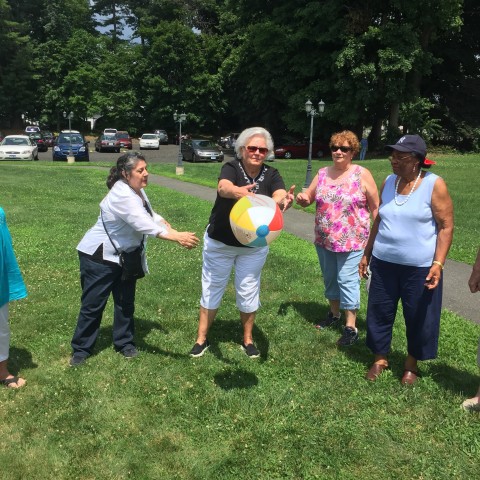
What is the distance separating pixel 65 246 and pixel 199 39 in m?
48.0

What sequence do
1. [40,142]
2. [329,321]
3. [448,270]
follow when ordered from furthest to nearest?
[40,142] → [448,270] → [329,321]

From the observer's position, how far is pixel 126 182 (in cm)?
375

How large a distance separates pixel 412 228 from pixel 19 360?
11.2 feet

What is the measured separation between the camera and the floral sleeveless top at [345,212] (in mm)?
4301

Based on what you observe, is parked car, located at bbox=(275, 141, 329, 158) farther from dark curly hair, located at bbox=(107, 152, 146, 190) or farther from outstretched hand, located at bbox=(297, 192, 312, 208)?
dark curly hair, located at bbox=(107, 152, 146, 190)

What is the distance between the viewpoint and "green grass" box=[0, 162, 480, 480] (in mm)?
2879

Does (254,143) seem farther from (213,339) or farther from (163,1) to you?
(163,1)

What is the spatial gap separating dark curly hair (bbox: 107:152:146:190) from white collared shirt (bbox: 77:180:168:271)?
0.07 meters

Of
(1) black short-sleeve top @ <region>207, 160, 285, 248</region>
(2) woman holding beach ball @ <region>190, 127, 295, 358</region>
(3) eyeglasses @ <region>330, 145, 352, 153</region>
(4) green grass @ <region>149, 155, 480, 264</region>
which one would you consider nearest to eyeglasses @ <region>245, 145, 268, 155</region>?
(2) woman holding beach ball @ <region>190, 127, 295, 358</region>

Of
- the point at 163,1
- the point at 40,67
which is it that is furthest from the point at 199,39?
the point at 40,67

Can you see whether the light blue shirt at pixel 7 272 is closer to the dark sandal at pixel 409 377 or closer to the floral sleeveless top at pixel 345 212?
the floral sleeveless top at pixel 345 212

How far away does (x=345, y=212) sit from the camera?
4.33 metres

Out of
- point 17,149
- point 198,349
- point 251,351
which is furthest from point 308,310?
point 17,149

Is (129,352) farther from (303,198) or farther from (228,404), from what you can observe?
(303,198)
